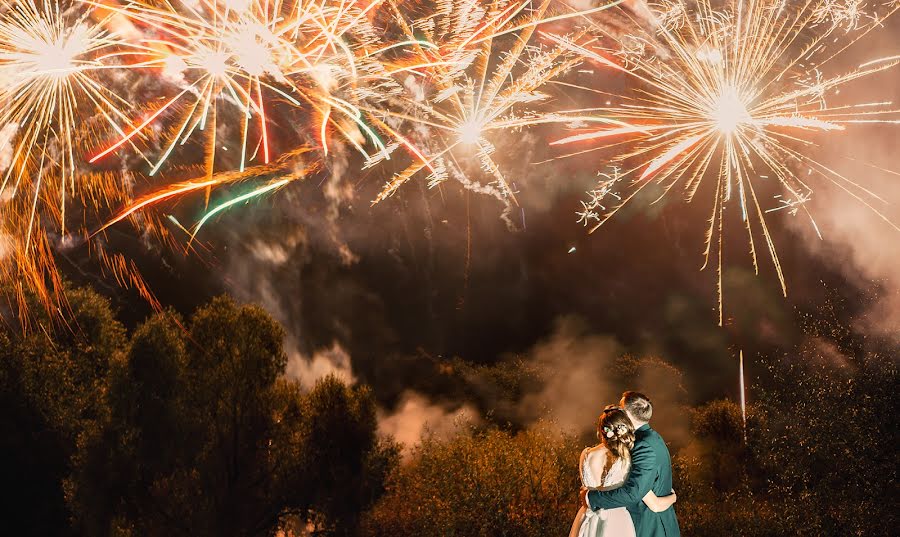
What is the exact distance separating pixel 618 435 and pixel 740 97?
16.1ft

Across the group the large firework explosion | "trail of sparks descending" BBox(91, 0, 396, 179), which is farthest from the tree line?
"trail of sparks descending" BBox(91, 0, 396, 179)

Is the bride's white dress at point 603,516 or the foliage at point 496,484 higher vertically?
the foliage at point 496,484

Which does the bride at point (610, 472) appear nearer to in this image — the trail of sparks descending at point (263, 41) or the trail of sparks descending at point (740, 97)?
the trail of sparks descending at point (740, 97)

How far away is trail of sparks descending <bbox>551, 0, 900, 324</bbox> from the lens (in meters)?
6.68

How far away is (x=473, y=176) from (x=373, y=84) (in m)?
3.34

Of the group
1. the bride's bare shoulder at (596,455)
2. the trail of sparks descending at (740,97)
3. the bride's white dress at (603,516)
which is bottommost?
the bride's white dress at (603,516)

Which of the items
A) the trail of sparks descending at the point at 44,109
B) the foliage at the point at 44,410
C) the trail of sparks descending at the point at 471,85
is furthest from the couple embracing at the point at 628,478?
the foliage at the point at 44,410

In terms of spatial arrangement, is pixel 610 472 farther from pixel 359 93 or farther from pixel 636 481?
pixel 359 93

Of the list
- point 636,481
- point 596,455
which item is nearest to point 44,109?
point 596,455

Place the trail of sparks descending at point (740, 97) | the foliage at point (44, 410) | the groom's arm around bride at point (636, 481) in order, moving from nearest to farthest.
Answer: the groom's arm around bride at point (636, 481) → the trail of sparks descending at point (740, 97) → the foliage at point (44, 410)

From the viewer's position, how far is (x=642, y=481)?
3.30 m

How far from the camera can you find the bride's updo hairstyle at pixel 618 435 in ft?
11.1

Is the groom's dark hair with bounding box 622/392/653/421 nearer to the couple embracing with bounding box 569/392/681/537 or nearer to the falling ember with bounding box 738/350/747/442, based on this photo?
the couple embracing with bounding box 569/392/681/537

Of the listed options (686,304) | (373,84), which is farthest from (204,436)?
(686,304)
